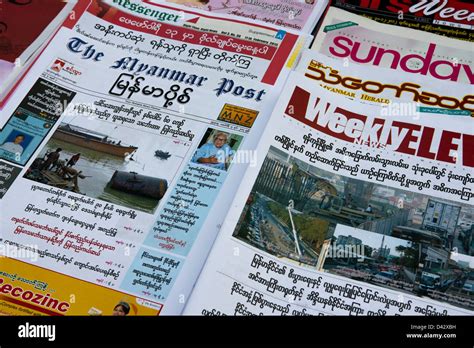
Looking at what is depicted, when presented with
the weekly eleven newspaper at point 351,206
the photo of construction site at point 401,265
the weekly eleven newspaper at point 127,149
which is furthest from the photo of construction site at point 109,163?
the photo of construction site at point 401,265

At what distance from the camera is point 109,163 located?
795 millimetres

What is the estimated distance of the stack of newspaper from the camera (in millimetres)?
687

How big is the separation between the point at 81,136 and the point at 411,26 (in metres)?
0.58

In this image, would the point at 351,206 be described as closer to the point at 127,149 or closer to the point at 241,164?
the point at 241,164

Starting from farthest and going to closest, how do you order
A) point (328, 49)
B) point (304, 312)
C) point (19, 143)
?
point (328, 49), point (19, 143), point (304, 312)

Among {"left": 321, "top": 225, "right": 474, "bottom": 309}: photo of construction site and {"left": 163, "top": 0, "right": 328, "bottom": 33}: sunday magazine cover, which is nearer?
{"left": 321, "top": 225, "right": 474, "bottom": 309}: photo of construction site

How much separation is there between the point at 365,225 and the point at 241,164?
0.18 meters

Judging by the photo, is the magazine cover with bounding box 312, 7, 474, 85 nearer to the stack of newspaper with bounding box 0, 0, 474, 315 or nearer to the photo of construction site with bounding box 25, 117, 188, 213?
the stack of newspaper with bounding box 0, 0, 474, 315

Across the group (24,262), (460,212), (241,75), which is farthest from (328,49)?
(24,262)

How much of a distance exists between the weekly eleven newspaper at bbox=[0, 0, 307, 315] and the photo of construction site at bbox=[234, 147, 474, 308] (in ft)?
0.17

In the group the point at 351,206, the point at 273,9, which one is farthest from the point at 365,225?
the point at 273,9

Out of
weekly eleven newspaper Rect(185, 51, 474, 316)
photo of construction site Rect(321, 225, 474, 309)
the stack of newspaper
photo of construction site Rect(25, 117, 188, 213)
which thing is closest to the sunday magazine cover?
the stack of newspaper

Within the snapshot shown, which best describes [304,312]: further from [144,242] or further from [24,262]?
[24,262]

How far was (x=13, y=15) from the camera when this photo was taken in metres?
0.98
